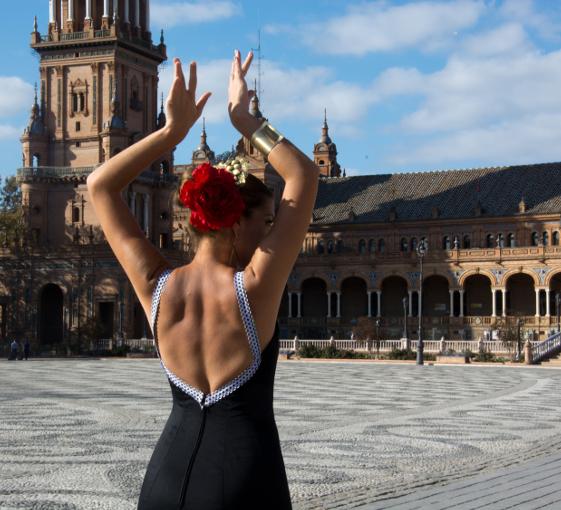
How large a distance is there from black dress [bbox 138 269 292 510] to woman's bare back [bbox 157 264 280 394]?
31mm

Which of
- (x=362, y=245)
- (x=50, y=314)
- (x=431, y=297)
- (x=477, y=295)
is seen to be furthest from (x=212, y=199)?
(x=362, y=245)

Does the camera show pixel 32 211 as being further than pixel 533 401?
Yes

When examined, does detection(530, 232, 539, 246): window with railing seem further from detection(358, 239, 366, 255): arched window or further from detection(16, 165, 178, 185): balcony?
detection(16, 165, 178, 185): balcony

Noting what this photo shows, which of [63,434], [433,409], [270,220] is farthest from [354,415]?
[270,220]

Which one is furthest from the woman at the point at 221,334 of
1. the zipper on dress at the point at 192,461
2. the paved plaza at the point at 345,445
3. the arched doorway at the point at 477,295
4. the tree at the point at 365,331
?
the arched doorway at the point at 477,295

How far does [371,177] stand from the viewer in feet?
322

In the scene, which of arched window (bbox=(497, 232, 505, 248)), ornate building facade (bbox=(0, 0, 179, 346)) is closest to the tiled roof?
arched window (bbox=(497, 232, 505, 248))

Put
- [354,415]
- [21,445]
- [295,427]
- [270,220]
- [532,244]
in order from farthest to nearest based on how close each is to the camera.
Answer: [532,244]
[354,415]
[295,427]
[21,445]
[270,220]

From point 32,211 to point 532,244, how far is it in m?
37.8

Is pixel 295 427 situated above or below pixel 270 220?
below

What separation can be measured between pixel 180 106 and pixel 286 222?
30.5 inches

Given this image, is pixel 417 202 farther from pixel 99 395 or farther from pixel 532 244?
pixel 99 395

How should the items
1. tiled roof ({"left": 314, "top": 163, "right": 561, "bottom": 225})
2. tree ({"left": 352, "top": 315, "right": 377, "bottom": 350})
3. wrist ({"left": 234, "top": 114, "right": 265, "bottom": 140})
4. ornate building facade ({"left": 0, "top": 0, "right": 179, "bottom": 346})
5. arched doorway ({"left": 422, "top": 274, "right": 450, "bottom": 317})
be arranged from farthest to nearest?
tiled roof ({"left": 314, "top": 163, "right": 561, "bottom": 225}) → arched doorway ({"left": 422, "top": 274, "right": 450, "bottom": 317}) → ornate building facade ({"left": 0, "top": 0, "right": 179, "bottom": 346}) → tree ({"left": 352, "top": 315, "right": 377, "bottom": 350}) → wrist ({"left": 234, "top": 114, "right": 265, "bottom": 140})

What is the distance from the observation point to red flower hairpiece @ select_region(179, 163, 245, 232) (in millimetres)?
4562
